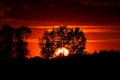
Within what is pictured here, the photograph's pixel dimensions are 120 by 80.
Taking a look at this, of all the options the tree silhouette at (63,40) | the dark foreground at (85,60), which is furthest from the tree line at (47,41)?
the dark foreground at (85,60)

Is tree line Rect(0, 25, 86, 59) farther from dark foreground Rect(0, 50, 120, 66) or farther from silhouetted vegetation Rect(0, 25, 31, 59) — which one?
dark foreground Rect(0, 50, 120, 66)

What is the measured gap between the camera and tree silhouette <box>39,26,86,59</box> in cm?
10475

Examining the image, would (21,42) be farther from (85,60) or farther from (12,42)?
(85,60)

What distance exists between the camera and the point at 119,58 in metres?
49.5

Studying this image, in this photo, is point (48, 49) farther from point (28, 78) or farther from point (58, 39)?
point (28, 78)

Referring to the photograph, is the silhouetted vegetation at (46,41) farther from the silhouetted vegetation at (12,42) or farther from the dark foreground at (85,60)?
the dark foreground at (85,60)

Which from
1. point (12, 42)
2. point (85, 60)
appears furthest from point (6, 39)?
point (85, 60)

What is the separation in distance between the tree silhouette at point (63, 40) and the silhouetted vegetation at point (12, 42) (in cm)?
546

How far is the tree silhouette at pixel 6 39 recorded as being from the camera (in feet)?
332

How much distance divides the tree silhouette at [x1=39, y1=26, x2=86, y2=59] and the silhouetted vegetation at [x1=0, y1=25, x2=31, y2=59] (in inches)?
215

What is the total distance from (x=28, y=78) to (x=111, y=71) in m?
7.77

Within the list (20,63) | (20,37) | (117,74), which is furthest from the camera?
(20,37)

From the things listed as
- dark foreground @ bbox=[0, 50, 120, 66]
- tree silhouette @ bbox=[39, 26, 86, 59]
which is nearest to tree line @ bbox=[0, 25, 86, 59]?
tree silhouette @ bbox=[39, 26, 86, 59]

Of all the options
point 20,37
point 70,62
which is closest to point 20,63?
point 70,62
